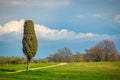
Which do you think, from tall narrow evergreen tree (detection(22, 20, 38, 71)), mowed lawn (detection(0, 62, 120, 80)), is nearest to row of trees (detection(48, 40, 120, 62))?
tall narrow evergreen tree (detection(22, 20, 38, 71))

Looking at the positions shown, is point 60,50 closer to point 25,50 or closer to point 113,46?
point 113,46

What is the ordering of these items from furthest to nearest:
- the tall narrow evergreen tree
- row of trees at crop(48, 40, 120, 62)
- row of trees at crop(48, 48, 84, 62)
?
row of trees at crop(48, 48, 84, 62) < row of trees at crop(48, 40, 120, 62) < the tall narrow evergreen tree

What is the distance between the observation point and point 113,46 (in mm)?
98375

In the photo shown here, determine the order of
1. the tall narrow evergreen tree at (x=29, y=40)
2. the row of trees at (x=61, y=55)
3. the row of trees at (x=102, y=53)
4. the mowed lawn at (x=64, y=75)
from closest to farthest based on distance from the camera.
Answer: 1. the mowed lawn at (x=64, y=75)
2. the tall narrow evergreen tree at (x=29, y=40)
3. the row of trees at (x=102, y=53)
4. the row of trees at (x=61, y=55)

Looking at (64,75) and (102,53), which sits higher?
(102,53)

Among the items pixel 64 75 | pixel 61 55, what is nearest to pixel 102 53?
pixel 61 55

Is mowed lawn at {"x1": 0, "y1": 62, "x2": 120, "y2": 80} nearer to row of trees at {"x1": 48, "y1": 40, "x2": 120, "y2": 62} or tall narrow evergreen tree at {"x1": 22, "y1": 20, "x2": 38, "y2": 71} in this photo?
tall narrow evergreen tree at {"x1": 22, "y1": 20, "x2": 38, "y2": 71}

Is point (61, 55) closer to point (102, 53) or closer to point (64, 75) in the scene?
point (102, 53)

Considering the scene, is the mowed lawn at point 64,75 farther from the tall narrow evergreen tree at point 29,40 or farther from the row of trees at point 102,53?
the row of trees at point 102,53

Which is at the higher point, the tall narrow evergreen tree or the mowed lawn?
the tall narrow evergreen tree

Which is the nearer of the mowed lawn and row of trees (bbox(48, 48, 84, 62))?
the mowed lawn

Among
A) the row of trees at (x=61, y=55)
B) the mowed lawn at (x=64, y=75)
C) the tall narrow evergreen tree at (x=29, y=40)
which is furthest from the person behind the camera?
the row of trees at (x=61, y=55)

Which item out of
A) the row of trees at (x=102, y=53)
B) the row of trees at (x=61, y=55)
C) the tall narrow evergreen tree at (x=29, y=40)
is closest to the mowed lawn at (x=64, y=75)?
the tall narrow evergreen tree at (x=29, y=40)

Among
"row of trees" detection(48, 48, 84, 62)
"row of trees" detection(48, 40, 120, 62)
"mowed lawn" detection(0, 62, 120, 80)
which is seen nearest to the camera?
"mowed lawn" detection(0, 62, 120, 80)
